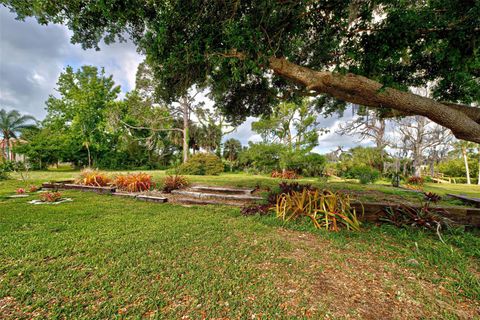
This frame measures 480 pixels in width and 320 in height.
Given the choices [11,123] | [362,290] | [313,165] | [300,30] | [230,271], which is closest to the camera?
[362,290]

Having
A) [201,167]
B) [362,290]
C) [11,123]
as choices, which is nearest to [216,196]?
[362,290]

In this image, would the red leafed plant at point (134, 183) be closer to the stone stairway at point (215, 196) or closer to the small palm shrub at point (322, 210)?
the stone stairway at point (215, 196)

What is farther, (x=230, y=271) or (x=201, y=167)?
(x=201, y=167)

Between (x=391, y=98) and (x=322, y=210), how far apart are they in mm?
2413

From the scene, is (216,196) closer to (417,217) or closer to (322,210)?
(322,210)

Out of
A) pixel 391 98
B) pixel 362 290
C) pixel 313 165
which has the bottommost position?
pixel 362 290

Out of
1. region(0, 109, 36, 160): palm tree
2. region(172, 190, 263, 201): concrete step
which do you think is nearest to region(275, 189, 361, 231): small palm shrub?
region(172, 190, 263, 201): concrete step

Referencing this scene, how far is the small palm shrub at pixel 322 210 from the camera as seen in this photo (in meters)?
3.45

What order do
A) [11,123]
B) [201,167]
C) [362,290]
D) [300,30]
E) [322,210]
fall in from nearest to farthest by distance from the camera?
[362,290], [322,210], [300,30], [201,167], [11,123]

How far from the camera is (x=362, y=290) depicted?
6.01 feet

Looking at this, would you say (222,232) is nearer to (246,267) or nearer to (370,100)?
(246,267)

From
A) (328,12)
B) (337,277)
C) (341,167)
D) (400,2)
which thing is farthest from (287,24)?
(341,167)

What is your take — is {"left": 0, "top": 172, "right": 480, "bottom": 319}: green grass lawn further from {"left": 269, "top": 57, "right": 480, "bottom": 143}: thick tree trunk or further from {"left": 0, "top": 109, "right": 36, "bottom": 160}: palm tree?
{"left": 0, "top": 109, "right": 36, "bottom": 160}: palm tree

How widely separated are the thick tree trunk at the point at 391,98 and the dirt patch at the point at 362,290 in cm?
269
